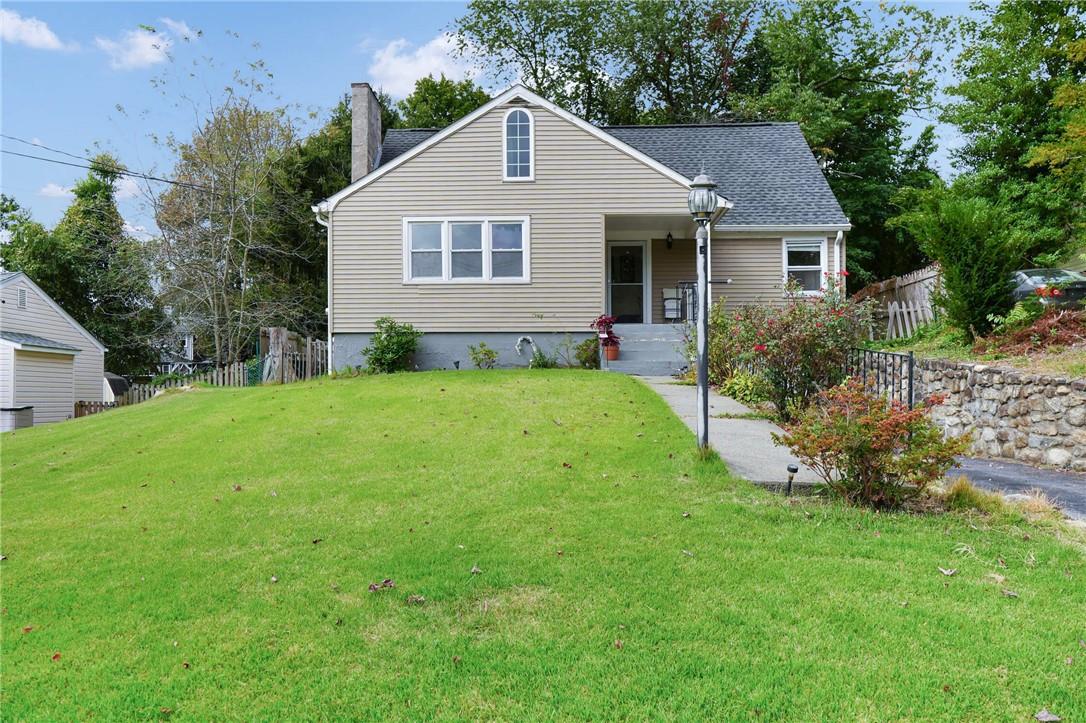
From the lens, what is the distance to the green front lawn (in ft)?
10.3

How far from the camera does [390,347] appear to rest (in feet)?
49.7

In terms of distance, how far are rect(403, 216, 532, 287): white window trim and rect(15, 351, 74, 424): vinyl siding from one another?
15.9 metres

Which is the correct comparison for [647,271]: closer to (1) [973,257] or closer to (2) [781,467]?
(1) [973,257]

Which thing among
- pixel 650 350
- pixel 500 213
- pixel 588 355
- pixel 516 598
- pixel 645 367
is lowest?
pixel 516 598

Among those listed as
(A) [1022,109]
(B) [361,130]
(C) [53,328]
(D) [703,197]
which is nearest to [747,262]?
(D) [703,197]

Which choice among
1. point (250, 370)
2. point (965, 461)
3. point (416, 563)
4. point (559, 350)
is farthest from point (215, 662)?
point (250, 370)

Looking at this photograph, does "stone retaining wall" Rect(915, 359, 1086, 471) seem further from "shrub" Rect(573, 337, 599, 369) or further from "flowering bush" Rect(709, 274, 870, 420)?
"shrub" Rect(573, 337, 599, 369)

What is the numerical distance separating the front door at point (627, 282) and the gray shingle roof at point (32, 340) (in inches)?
768

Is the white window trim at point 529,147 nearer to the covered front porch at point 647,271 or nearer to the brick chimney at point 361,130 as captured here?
the covered front porch at point 647,271

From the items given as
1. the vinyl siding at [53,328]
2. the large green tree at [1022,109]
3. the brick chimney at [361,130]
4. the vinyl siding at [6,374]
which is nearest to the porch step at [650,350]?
the brick chimney at [361,130]

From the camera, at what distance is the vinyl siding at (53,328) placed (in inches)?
903

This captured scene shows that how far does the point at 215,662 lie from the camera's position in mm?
3434

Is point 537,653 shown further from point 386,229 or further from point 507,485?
point 386,229

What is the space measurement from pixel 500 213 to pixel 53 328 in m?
20.1
